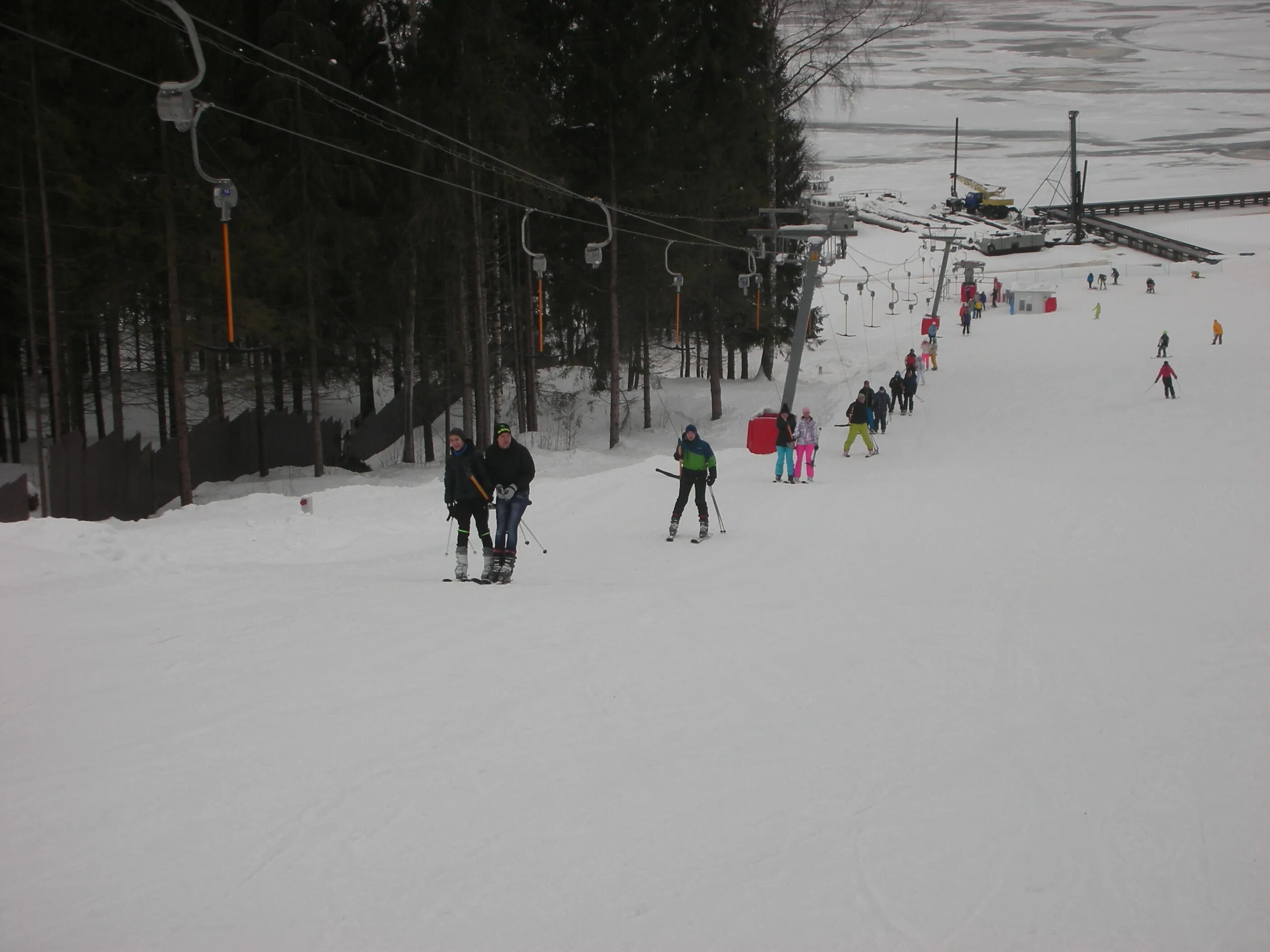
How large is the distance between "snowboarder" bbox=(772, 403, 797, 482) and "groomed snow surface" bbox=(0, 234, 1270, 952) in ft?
17.0

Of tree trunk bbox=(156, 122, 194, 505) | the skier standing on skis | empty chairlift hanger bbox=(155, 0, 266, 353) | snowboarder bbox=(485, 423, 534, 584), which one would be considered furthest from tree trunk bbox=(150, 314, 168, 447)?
the skier standing on skis

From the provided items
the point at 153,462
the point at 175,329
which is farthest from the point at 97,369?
the point at 175,329

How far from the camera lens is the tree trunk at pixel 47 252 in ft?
57.6

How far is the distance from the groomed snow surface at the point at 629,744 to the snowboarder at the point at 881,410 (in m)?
13.2

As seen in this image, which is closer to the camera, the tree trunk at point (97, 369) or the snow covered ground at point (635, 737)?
the snow covered ground at point (635, 737)

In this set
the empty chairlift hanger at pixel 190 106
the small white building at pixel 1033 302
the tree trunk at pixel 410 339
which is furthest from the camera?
the small white building at pixel 1033 302

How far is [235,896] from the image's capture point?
4.63 meters

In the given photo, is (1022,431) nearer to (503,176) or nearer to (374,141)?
(503,176)

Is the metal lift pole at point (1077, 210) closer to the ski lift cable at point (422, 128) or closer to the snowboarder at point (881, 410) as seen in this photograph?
the snowboarder at point (881, 410)

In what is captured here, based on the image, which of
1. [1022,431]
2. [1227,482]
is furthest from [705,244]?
[1227,482]

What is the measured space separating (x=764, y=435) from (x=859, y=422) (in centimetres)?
214

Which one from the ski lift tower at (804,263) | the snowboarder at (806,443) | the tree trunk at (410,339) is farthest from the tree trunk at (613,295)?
the snowboarder at (806,443)

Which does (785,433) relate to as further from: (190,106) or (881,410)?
(190,106)

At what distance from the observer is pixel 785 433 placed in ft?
62.5
